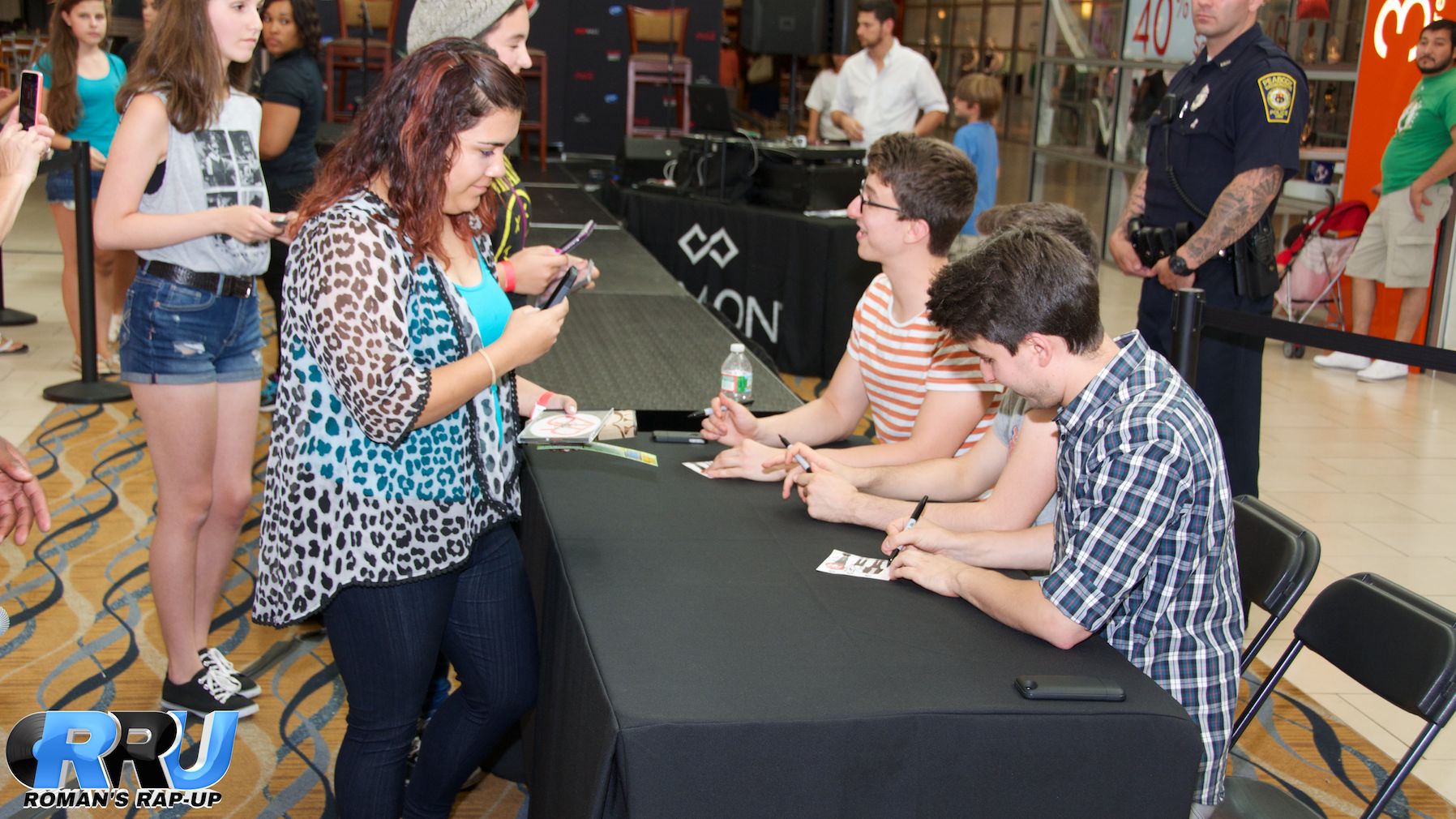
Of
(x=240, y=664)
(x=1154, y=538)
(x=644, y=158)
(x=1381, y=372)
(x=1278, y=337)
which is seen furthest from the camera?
(x=644, y=158)

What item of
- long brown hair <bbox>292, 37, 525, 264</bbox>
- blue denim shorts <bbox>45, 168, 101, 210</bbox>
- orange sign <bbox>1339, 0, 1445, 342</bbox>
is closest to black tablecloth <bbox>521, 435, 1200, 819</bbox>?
long brown hair <bbox>292, 37, 525, 264</bbox>

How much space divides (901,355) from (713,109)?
4.27 m

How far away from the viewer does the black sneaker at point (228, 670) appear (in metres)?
2.79

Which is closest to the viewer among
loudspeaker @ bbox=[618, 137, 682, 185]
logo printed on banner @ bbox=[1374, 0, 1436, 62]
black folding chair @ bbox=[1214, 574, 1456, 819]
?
black folding chair @ bbox=[1214, 574, 1456, 819]

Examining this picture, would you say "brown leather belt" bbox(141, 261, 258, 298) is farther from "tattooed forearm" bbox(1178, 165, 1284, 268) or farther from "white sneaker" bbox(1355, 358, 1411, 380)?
"white sneaker" bbox(1355, 358, 1411, 380)

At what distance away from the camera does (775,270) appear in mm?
5801

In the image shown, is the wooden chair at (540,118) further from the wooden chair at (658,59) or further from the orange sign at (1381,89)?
the orange sign at (1381,89)

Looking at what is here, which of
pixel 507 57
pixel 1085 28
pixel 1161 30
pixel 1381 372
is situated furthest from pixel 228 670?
pixel 1085 28

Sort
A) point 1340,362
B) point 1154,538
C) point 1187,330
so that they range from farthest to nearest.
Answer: point 1340,362 < point 1187,330 < point 1154,538

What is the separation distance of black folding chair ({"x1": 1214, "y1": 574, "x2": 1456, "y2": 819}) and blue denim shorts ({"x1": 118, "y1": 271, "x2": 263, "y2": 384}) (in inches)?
76.3

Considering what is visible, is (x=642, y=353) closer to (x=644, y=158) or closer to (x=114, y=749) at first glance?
(x=114, y=749)

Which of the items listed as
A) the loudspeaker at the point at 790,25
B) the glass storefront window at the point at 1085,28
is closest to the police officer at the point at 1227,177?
the loudspeaker at the point at 790,25

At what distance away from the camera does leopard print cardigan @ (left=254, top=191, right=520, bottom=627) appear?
1673 millimetres

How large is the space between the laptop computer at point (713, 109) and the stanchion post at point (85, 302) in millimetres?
2884
